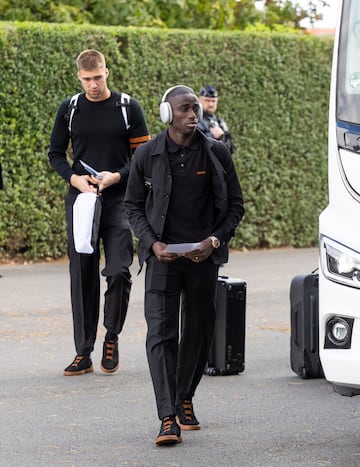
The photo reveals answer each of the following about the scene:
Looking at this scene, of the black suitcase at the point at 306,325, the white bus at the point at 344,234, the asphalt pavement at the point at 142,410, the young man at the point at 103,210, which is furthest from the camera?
the young man at the point at 103,210

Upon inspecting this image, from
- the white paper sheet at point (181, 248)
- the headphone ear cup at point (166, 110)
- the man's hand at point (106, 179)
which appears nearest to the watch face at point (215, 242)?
the white paper sheet at point (181, 248)

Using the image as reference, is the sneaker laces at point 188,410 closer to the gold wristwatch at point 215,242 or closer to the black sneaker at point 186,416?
the black sneaker at point 186,416

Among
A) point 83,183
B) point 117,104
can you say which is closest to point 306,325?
point 83,183

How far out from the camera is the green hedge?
1496 centimetres

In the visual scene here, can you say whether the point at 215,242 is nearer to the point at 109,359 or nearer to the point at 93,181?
the point at 93,181

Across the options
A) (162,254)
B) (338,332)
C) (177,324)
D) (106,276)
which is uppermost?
(162,254)

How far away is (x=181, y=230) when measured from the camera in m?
7.04

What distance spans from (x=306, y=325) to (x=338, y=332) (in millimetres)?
2428

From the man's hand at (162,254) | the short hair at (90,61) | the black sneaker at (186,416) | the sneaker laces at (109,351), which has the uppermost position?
the short hair at (90,61)

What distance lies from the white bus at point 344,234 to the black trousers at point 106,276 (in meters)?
2.66

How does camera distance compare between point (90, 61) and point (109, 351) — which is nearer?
point (90, 61)

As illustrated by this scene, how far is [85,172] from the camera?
28.9 ft

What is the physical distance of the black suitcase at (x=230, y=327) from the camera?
8711 millimetres

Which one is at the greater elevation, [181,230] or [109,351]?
[181,230]
